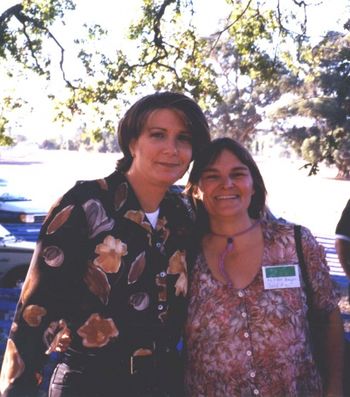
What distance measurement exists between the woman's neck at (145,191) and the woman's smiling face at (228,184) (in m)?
0.26

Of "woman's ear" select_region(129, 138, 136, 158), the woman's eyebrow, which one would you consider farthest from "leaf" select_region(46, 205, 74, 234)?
the woman's eyebrow

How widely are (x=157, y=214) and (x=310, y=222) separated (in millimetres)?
17824

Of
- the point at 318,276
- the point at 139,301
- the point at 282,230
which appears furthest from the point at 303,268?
the point at 139,301

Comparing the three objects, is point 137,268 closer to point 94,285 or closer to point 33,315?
point 94,285

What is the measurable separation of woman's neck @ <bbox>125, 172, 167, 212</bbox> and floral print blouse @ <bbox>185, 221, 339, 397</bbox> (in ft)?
1.13

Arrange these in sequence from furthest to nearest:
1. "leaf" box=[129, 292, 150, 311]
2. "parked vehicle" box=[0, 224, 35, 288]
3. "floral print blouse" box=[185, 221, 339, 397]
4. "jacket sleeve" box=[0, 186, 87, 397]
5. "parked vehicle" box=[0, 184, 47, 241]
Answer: "parked vehicle" box=[0, 184, 47, 241]
"parked vehicle" box=[0, 224, 35, 288]
"floral print blouse" box=[185, 221, 339, 397]
"leaf" box=[129, 292, 150, 311]
"jacket sleeve" box=[0, 186, 87, 397]

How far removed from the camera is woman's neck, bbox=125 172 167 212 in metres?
1.98

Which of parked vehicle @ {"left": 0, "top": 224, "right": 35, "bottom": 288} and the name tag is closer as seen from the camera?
the name tag

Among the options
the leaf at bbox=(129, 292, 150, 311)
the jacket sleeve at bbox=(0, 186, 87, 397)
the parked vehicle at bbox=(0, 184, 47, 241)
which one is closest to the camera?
the jacket sleeve at bbox=(0, 186, 87, 397)

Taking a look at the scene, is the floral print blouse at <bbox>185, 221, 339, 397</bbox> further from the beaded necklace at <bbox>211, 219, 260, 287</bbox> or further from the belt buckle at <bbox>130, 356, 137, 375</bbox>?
the belt buckle at <bbox>130, 356, 137, 375</bbox>

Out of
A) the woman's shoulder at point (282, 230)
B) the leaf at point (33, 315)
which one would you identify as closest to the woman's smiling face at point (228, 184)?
the woman's shoulder at point (282, 230)

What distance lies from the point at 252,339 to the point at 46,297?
75cm

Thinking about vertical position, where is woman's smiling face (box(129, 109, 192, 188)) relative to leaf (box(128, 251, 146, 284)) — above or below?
above

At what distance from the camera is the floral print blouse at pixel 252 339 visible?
77.2 inches
